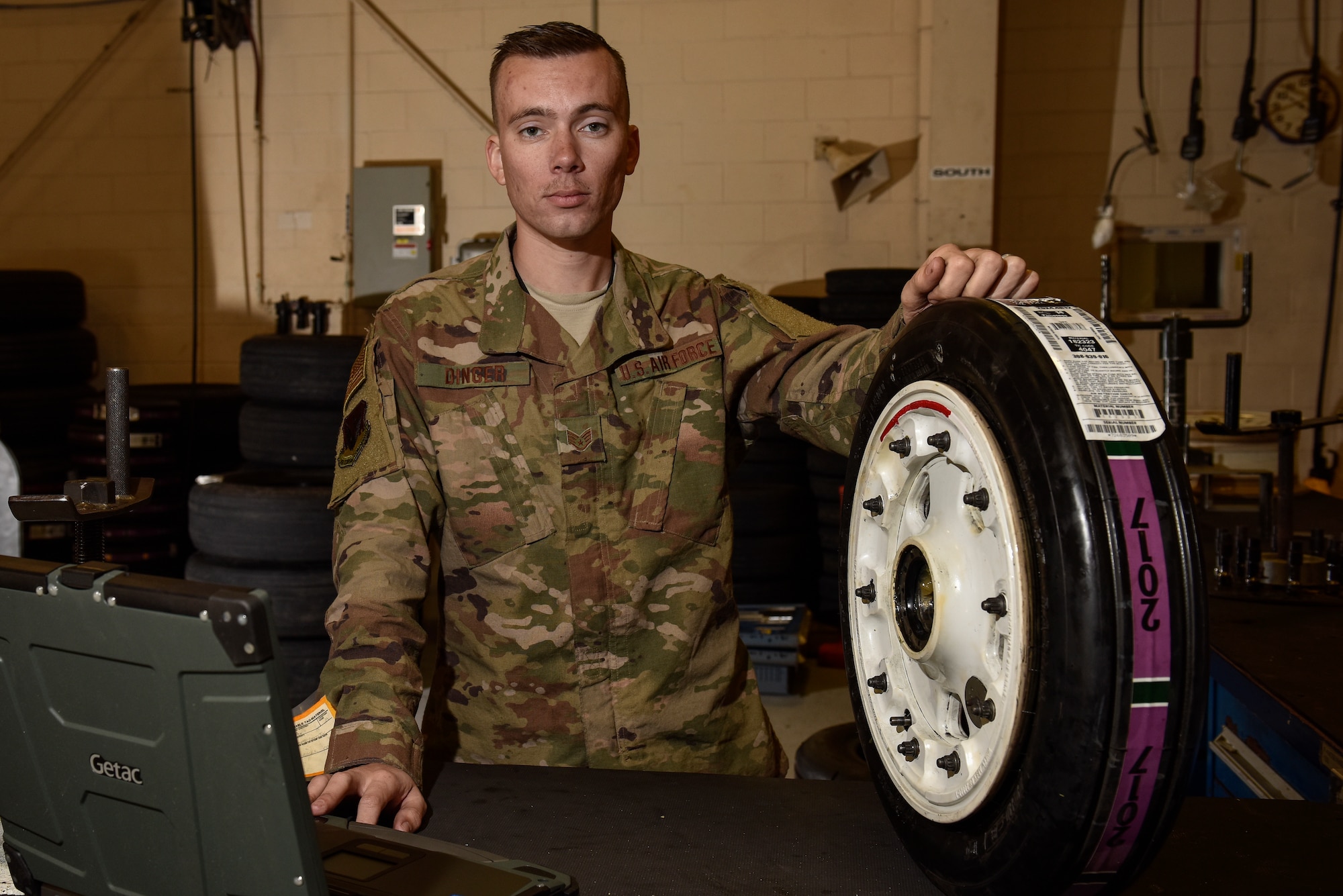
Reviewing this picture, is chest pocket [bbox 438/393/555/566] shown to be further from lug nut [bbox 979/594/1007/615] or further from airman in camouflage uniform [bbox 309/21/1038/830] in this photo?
lug nut [bbox 979/594/1007/615]

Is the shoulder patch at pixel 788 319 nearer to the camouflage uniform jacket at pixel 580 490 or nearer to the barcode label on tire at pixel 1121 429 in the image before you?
the camouflage uniform jacket at pixel 580 490

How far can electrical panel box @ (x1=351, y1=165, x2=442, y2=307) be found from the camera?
16.7 feet

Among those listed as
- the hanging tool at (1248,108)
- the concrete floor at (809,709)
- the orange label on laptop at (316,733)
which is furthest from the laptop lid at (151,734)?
the hanging tool at (1248,108)

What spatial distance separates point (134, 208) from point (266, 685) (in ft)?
18.5

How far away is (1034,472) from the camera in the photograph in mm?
751

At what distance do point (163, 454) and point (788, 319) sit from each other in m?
3.29

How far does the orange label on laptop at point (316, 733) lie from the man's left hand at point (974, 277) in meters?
0.73

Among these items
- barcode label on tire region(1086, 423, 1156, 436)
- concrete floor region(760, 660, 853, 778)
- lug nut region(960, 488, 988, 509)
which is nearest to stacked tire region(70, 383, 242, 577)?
concrete floor region(760, 660, 853, 778)

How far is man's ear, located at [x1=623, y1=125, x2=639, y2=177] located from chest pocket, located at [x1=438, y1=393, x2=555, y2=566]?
38 cm

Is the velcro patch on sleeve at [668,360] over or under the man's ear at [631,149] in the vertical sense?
under

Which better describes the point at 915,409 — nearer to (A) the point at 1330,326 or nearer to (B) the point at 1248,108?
(B) the point at 1248,108

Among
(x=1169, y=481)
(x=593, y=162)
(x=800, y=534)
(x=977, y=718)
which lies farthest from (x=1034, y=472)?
(x=800, y=534)

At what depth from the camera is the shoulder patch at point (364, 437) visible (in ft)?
4.45

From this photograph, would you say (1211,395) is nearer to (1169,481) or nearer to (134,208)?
(1169,481)
